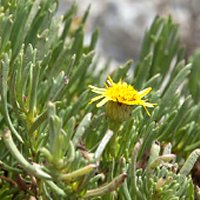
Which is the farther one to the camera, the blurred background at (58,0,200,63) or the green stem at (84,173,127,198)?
the blurred background at (58,0,200,63)

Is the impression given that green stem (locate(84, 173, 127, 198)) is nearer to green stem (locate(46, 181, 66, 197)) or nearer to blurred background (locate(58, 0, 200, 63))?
green stem (locate(46, 181, 66, 197))

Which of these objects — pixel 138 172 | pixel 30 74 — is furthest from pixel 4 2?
pixel 138 172

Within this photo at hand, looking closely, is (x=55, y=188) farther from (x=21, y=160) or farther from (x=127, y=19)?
(x=127, y=19)

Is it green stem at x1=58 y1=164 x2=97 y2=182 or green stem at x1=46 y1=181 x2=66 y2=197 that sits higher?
green stem at x1=58 y1=164 x2=97 y2=182

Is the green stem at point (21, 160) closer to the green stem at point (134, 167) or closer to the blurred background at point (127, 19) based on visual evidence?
the green stem at point (134, 167)

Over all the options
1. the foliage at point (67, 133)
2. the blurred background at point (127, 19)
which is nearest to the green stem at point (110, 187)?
the foliage at point (67, 133)

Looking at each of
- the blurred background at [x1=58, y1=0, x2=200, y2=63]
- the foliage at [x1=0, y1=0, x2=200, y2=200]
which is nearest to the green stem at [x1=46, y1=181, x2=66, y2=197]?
the foliage at [x1=0, y1=0, x2=200, y2=200]
